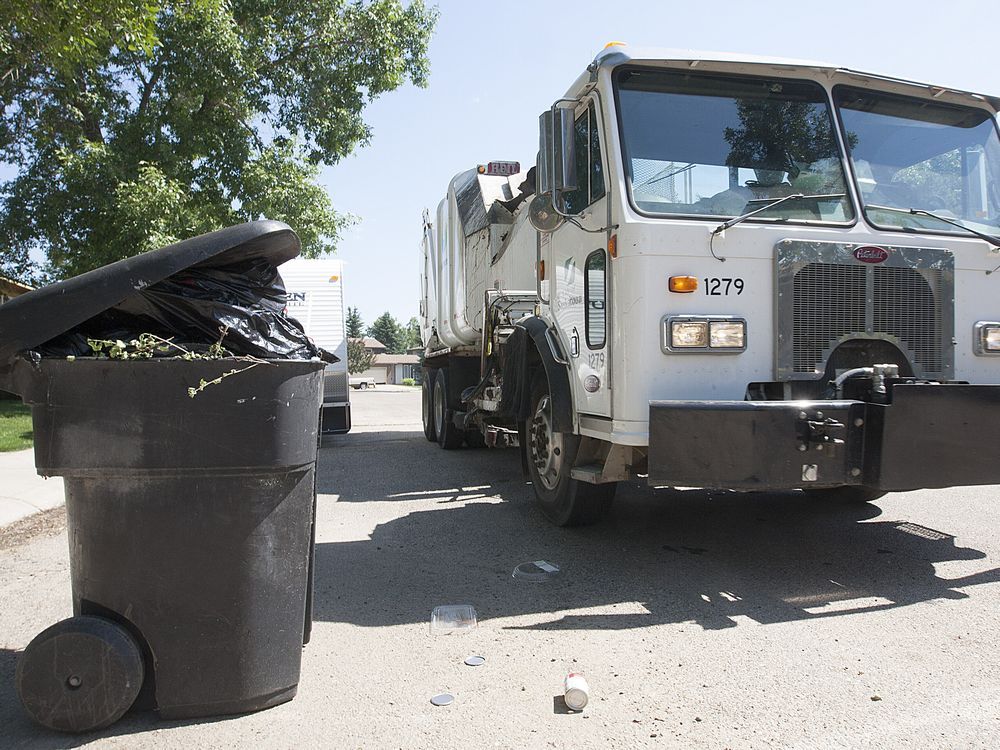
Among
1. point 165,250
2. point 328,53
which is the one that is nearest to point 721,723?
point 165,250

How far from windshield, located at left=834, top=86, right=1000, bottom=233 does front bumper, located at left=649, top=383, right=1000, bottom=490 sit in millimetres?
1269

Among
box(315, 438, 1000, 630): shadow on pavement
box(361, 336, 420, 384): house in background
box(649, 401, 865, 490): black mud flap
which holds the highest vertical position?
box(649, 401, 865, 490): black mud flap

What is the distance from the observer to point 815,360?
4.24 metres

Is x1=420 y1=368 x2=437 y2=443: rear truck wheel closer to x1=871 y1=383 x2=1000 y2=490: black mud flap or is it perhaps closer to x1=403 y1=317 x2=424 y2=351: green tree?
x1=871 y1=383 x2=1000 y2=490: black mud flap

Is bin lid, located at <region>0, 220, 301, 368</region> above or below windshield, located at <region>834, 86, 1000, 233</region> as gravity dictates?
below

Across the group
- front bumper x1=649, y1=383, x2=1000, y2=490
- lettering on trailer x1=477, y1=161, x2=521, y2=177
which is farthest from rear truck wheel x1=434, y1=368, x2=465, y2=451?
front bumper x1=649, y1=383, x2=1000, y2=490

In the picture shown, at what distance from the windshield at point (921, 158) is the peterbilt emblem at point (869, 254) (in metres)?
0.23

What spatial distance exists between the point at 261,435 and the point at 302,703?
104cm

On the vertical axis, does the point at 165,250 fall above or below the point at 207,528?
above

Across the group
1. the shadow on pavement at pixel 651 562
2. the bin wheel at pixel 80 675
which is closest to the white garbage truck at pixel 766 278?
the shadow on pavement at pixel 651 562

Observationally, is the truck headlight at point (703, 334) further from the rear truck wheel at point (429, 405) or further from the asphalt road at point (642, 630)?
the rear truck wheel at point (429, 405)

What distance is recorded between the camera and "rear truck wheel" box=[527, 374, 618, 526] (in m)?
5.07

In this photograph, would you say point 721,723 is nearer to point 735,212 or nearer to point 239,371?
point 239,371

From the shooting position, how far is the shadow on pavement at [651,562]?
12.6 ft
